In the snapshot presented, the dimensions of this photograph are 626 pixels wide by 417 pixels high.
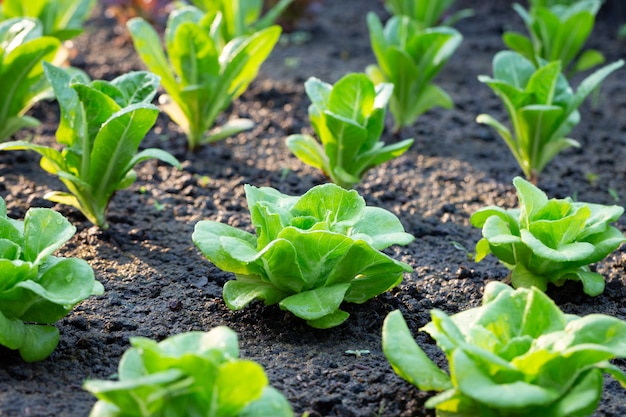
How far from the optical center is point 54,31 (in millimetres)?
4355

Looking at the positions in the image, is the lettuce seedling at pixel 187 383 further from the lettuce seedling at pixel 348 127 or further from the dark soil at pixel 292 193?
the lettuce seedling at pixel 348 127

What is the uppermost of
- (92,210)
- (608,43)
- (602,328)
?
(602,328)

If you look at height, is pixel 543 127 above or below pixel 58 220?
below

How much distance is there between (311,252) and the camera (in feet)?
8.20

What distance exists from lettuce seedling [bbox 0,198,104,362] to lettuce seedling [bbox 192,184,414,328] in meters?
0.42

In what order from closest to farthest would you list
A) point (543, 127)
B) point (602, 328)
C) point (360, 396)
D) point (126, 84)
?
point (602, 328) → point (360, 396) → point (126, 84) → point (543, 127)

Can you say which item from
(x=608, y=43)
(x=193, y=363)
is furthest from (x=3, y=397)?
(x=608, y=43)

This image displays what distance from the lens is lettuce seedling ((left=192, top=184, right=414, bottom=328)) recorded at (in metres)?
Answer: 2.46

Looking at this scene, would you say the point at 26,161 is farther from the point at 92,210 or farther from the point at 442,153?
the point at 442,153

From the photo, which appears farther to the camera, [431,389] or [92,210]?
[92,210]

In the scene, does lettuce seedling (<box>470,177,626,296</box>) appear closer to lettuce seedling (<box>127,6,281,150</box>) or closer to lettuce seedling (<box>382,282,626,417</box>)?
lettuce seedling (<box>382,282,626,417</box>)

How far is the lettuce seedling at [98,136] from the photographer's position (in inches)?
113

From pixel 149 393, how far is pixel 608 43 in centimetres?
503

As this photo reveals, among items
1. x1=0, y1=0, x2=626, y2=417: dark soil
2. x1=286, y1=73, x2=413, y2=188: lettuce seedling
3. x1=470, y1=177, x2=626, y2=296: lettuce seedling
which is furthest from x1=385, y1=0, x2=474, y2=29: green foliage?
x1=470, y1=177, x2=626, y2=296: lettuce seedling
